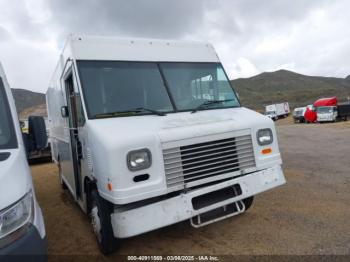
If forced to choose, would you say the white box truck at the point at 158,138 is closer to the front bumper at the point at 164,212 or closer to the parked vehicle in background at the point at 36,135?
the front bumper at the point at 164,212

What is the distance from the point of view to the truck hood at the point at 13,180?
2238 millimetres

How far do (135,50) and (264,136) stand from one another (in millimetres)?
2252

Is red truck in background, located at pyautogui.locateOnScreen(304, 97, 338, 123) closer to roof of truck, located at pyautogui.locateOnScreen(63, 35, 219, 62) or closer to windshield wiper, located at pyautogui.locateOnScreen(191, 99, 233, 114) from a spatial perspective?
roof of truck, located at pyautogui.locateOnScreen(63, 35, 219, 62)

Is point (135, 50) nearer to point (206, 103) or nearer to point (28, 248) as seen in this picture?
point (206, 103)

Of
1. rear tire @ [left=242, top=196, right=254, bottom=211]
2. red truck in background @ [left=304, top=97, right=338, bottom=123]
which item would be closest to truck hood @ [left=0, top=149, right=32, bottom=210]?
rear tire @ [left=242, top=196, right=254, bottom=211]

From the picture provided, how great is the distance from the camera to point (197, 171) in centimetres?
359

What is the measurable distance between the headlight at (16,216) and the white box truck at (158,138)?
0.95 metres

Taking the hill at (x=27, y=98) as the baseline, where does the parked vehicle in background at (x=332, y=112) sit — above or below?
below

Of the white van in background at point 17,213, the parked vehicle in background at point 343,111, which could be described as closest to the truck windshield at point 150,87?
the white van in background at point 17,213

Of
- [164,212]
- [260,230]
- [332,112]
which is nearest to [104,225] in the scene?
[164,212]

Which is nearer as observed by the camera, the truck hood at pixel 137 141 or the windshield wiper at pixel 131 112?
the truck hood at pixel 137 141

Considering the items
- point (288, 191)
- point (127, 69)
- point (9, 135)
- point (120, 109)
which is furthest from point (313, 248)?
point (9, 135)

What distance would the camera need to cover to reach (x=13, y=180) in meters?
2.34

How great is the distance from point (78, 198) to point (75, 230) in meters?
0.57
